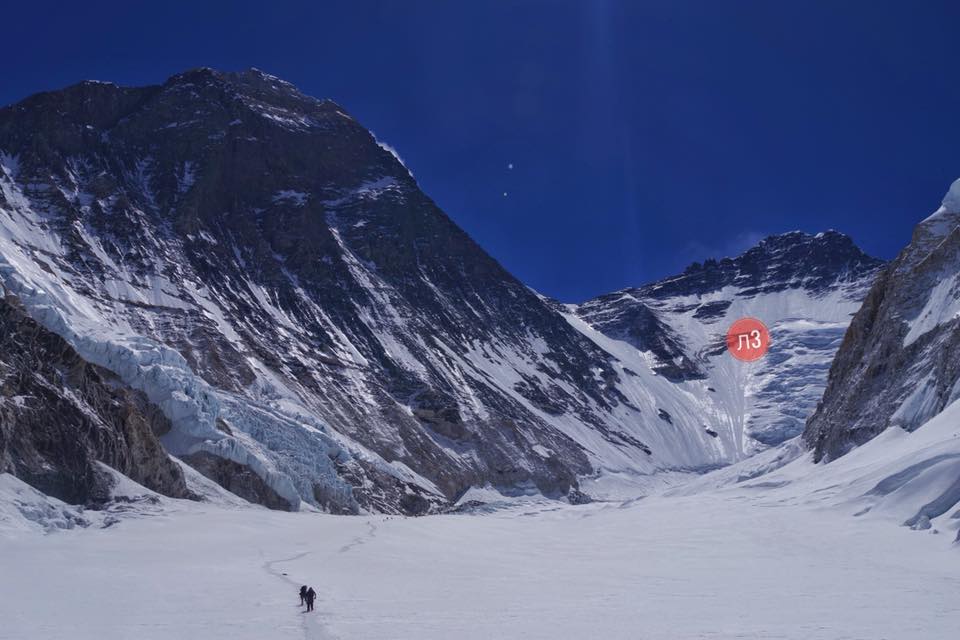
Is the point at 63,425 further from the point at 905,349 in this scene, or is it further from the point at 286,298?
the point at 286,298

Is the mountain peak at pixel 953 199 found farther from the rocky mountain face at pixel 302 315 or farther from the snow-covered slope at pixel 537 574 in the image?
the rocky mountain face at pixel 302 315

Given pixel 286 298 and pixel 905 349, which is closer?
pixel 905 349

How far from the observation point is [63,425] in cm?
3966

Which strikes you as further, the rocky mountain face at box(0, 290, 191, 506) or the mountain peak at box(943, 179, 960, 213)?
the mountain peak at box(943, 179, 960, 213)

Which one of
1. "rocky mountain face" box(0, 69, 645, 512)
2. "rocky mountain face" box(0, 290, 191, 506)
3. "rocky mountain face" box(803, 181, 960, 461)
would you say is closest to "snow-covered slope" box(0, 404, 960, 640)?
"rocky mountain face" box(0, 290, 191, 506)

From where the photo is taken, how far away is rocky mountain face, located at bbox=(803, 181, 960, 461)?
47.9m

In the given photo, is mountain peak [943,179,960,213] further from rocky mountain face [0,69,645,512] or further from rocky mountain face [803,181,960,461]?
rocky mountain face [0,69,645,512]

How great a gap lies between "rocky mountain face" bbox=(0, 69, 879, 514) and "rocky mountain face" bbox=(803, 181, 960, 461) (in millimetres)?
41125

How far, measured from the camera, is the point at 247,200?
148 meters

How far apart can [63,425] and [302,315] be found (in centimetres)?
8483

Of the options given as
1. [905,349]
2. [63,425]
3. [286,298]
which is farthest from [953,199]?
[286,298]

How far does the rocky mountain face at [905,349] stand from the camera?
47.9 m

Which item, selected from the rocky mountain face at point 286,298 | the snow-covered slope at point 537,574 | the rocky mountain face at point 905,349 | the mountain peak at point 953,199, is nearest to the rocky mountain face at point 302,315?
the rocky mountain face at point 286,298

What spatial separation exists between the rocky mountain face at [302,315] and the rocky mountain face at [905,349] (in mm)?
Result: 41125
